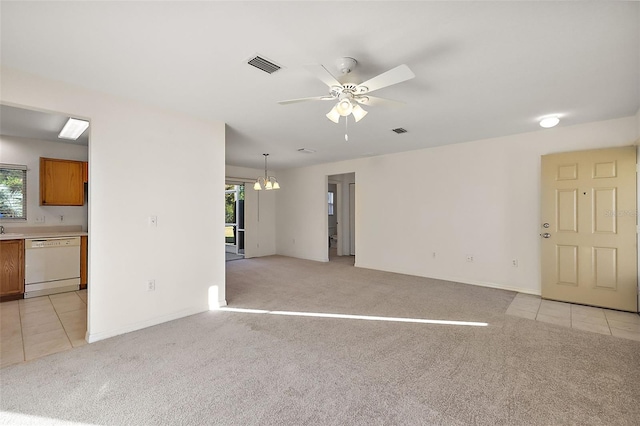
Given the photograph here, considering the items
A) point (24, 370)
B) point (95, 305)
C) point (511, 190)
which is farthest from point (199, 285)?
point (511, 190)

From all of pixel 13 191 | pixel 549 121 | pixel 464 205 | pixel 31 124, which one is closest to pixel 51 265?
pixel 13 191

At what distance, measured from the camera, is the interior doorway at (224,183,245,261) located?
8062 millimetres

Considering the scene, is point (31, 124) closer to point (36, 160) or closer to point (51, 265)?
point (36, 160)

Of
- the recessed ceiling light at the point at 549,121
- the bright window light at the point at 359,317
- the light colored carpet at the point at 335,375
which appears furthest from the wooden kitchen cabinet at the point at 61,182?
the recessed ceiling light at the point at 549,121

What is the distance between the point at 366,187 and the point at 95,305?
16.1 ft

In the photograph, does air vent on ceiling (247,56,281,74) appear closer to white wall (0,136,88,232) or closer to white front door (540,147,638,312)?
white front door (540,147,638,312)

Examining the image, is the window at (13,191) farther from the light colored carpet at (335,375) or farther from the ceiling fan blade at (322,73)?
the ceiling fan blade at (322,73)

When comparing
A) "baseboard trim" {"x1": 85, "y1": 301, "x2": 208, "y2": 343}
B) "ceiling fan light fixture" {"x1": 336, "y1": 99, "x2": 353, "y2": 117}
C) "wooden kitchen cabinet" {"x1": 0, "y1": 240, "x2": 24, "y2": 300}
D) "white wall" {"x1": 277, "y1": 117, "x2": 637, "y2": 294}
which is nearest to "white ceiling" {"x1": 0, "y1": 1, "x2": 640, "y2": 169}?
"ceiling fan light fixture" {"x1": 336, "y1": 99, "x2": 353, "y2": 117}

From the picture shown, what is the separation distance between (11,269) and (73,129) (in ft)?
6.99

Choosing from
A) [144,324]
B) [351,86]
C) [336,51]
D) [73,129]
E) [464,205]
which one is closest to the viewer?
[336,51]

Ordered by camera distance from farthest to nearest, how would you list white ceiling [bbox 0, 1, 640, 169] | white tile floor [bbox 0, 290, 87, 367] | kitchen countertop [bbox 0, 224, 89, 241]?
kitchen countertop [bbox 0, 224, 89, 241] < white tile floor [bbox 0, 290, 87, 367] < white ceiling [bbox 0, 1, 640, 169]

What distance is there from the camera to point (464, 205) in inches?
191

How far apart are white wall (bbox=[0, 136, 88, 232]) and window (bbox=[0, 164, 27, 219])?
6 centimetres

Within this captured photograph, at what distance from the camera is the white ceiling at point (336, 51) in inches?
65.9
